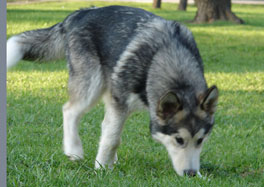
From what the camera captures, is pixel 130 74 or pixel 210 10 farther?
pixel 210 10

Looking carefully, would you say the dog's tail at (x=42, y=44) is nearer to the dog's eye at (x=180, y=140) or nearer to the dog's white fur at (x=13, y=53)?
the dog's white fur at (x=13, y=53)

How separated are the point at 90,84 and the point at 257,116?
327 cm

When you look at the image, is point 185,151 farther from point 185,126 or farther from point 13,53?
point 13,53

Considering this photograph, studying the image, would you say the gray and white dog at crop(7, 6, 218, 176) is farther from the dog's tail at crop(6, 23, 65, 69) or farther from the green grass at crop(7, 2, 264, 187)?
the green grass at crop(7, 2, 264, 187)

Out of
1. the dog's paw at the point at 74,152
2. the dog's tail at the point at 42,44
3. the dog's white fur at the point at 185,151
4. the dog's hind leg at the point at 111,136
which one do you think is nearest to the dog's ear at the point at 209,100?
the dog's white fur at the point at 185,151

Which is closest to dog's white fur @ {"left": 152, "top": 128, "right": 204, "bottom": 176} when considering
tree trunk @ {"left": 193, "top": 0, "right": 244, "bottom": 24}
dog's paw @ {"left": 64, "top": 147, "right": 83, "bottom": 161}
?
dog's paw @ {"left": 64, "top": 147, "right": 83, "bottom": 161}

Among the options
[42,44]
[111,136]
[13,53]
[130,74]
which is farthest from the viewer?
[42,44]

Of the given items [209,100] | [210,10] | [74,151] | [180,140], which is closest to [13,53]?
[74,151]

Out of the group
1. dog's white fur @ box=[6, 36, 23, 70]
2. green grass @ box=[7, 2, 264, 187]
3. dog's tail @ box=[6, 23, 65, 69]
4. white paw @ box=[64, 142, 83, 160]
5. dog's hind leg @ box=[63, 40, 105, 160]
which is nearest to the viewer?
green grass @ box=[7, 2, 264, 187]

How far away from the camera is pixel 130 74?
4.95 meters

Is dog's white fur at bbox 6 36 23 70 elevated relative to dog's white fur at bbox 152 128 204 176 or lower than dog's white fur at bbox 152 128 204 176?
elevated

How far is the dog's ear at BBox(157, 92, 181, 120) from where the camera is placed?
4367 mm

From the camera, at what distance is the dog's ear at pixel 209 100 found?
4375 millimetres

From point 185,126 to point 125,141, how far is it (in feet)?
5.36
